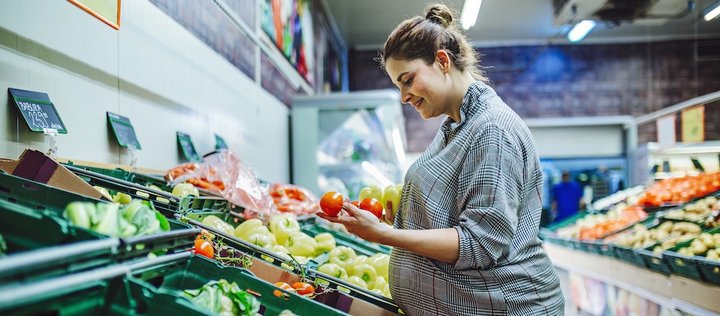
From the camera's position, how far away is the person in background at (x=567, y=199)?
34.7 feet

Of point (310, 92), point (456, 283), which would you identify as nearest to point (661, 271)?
point (456, 283)

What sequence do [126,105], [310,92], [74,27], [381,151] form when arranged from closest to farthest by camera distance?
[74,27]
[126,105]
[381,151]
[310,92]

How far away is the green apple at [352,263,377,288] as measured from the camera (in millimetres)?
2525

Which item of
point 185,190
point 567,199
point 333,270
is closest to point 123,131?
point 185,190

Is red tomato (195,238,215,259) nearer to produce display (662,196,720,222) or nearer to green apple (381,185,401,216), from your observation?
green apple (381,185,401,216)

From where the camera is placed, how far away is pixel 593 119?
11.9 m

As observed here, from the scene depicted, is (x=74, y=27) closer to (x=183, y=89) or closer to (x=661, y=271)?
(x=183, y=89)

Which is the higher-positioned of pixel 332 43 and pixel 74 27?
pixel 332 43

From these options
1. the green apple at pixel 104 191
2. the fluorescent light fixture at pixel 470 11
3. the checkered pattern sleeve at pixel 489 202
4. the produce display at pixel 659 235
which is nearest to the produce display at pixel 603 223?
the produce display at pixel 659 235

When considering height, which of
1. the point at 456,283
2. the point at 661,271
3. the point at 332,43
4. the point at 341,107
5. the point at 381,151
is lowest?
the point at 661,271

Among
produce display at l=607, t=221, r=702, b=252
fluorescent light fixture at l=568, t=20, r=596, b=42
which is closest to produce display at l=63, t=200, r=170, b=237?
produce display at l=607, t=221, r=702, b=252

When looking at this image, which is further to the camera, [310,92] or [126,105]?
[310,92]

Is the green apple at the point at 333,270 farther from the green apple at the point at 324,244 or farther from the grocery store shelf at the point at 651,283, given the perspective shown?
the grocery store shelf at the point at 651,283

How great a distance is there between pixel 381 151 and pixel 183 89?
158 inches
